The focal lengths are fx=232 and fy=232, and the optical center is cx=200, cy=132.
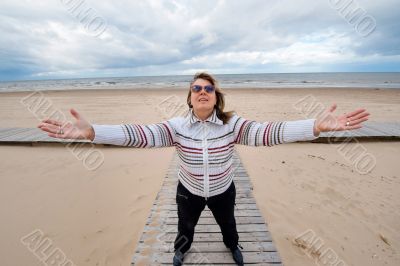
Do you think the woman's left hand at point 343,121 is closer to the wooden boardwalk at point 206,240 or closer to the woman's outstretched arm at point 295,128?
the woman's outstretched arm at point 295,128

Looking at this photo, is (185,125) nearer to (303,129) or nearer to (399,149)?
(303,129)

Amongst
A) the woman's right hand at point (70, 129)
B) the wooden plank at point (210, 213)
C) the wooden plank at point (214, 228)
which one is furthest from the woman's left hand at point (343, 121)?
the wooden plank at point (210, 213)

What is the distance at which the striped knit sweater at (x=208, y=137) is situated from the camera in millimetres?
1926

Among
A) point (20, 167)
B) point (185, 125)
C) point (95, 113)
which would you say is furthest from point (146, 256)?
point (95, 113)

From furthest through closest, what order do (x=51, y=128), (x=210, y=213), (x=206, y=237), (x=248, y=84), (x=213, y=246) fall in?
(x=248, y=84), (x=210, y=213), (x=206, y=237), (x=213, y=246), (x=51, y=128)

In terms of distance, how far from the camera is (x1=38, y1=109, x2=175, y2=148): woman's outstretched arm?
1.73 meters

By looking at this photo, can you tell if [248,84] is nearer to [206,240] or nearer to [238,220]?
[238,220]

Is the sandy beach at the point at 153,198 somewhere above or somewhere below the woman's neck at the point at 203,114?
below

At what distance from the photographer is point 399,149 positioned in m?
7.20

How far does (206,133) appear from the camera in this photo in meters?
2.02

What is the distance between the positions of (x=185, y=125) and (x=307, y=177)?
4.65 m

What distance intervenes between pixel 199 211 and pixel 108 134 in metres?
1.24

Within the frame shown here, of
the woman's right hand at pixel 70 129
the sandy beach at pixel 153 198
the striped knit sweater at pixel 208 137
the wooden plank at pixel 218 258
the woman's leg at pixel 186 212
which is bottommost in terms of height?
the sandy beach at pixel 153 198

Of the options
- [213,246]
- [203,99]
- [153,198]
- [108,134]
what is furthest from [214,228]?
[108,134]
